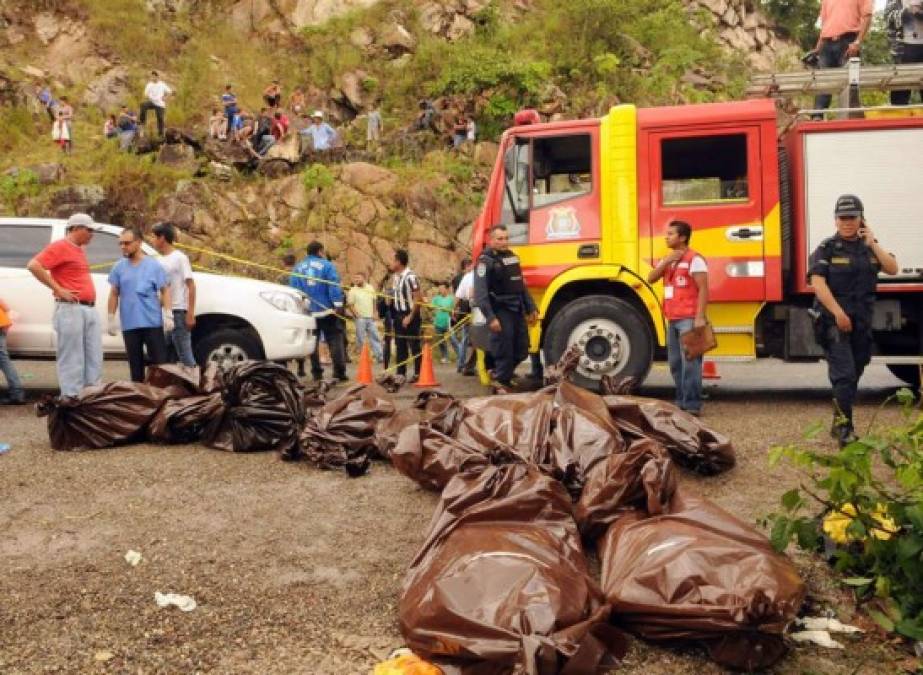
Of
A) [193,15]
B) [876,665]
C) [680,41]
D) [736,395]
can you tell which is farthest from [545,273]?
[193,15]

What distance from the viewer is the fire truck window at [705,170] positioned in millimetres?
7383

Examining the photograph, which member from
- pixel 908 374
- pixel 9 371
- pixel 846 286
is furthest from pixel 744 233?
pixel 9 371

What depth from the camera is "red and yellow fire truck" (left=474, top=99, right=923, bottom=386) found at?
7.24 meters

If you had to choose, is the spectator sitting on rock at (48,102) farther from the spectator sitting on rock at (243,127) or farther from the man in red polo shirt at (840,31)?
the man in red polo shirt at (840,31)

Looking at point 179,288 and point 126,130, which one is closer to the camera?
point 179,288

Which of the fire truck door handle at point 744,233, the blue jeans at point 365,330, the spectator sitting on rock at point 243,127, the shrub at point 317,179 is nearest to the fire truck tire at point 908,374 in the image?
the fire truck door handle at point 744,233

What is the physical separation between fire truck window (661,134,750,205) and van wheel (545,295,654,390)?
3.45 ft

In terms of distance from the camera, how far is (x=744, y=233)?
288 inches

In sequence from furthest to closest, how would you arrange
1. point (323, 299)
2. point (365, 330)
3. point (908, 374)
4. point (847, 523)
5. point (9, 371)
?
point (365, 330) → point (323, 299) → point (908, 374) → point (9, 371) → point (847, 523)

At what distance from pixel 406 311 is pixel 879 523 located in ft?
25.0

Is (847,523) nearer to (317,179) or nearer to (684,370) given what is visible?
(684,370)

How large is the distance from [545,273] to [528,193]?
752 mm

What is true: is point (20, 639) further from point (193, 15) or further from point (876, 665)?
point (193, 15)

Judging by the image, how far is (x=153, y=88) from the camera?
62.7ft
